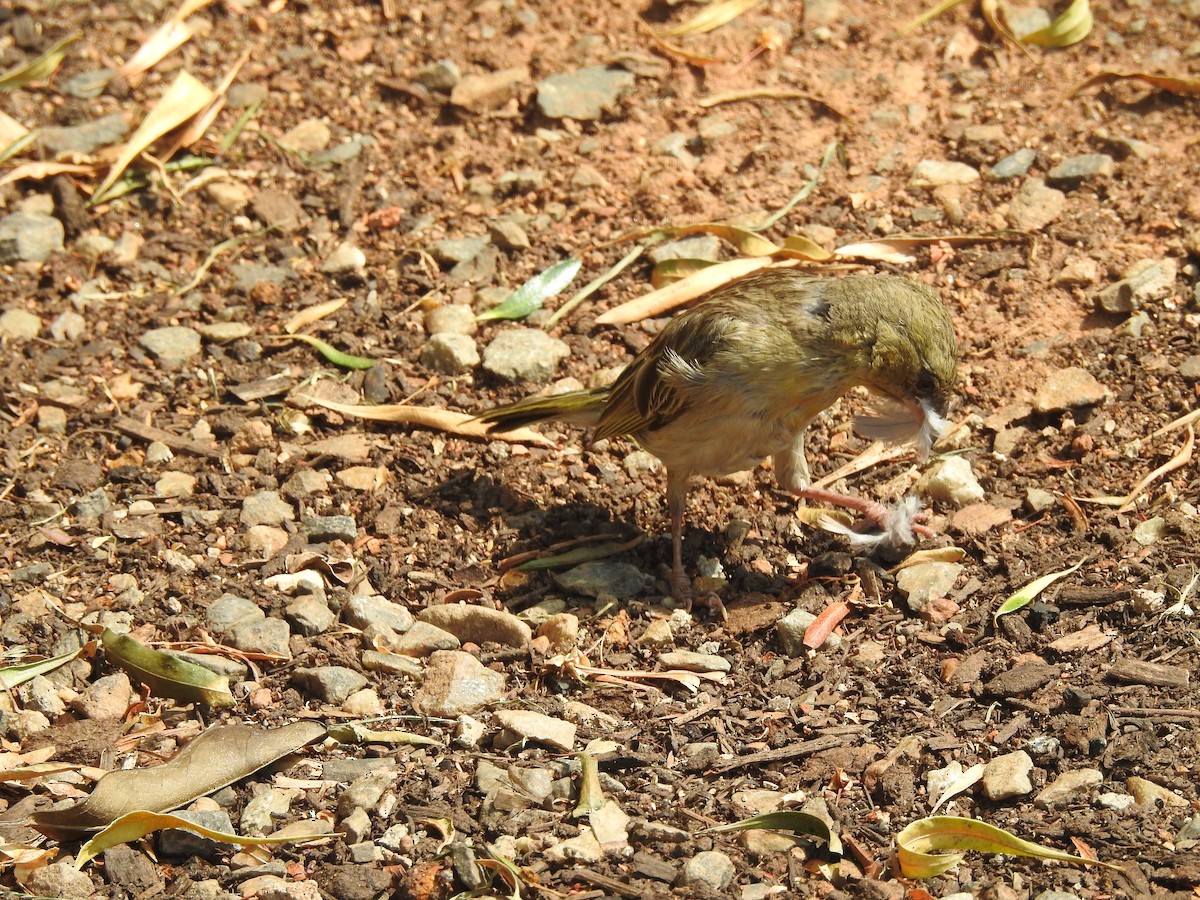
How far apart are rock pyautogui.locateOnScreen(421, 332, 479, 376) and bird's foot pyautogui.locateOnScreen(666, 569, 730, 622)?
1724 millimetres

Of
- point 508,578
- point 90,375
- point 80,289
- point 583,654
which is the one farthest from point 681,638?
point 80,289

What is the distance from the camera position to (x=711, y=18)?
8.66 meters

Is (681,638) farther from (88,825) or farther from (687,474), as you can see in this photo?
(88,825)

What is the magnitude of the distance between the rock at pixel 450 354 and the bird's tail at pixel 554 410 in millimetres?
656

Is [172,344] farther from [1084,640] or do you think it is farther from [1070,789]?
[1070,789]

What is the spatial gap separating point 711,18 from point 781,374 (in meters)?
3.96

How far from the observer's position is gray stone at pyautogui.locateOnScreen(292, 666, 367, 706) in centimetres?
518

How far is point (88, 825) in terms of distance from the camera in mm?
4480

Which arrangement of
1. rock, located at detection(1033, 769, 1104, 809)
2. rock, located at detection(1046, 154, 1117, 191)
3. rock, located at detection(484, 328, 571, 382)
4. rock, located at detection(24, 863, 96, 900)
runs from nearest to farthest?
rock, located at detection(24, 863, 96, 900) < rock, located at detection(1033, 769, 1104, 809) < rock, located at detection(484, 328, 571, 382) < rock, located at detection(1046, 154, 1117, 191)

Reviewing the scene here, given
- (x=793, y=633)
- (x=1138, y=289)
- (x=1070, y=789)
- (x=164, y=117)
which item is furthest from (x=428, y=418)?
(x=1138, y=289)

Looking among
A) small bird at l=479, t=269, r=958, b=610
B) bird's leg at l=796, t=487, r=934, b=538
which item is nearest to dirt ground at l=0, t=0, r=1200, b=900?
bird's leg at l=796, t=487, r=934, b=538

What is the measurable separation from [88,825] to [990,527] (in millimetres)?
3924

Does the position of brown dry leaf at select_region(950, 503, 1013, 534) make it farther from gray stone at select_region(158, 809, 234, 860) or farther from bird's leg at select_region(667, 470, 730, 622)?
gray stone at select_region(158, 809, 234, 860)

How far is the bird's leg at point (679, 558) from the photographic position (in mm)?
5852
